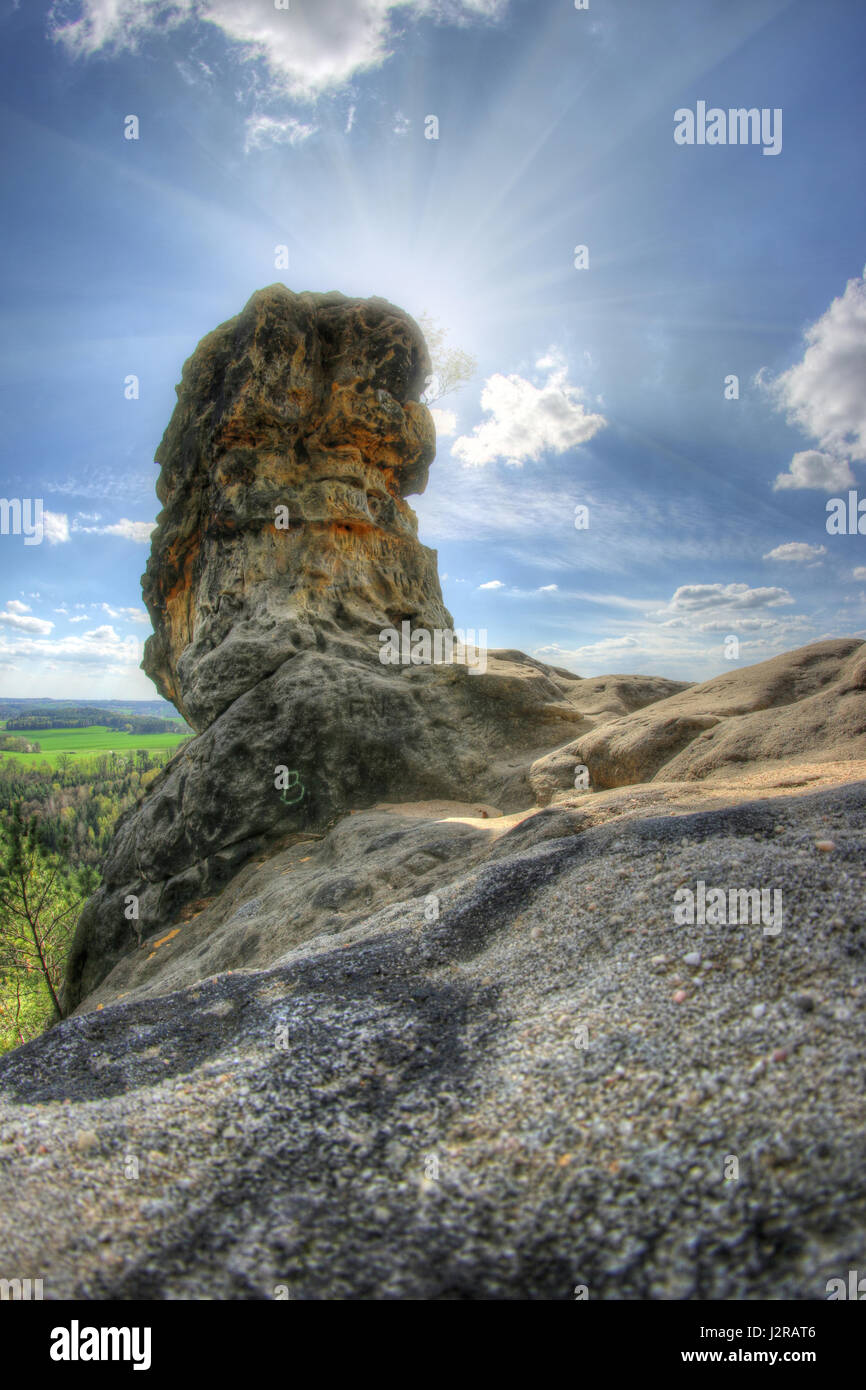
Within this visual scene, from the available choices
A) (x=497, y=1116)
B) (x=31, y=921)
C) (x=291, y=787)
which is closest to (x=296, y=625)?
(x=291, y=787)

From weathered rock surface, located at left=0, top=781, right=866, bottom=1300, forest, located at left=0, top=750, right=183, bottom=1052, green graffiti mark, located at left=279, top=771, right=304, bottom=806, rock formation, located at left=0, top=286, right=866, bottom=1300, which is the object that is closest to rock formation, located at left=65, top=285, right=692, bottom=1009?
green graffiti mark, located at left=279, top=771, right=304, bottom=806

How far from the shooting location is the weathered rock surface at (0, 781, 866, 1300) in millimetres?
2121

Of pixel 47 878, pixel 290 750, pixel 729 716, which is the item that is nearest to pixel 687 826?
pixel 729 716

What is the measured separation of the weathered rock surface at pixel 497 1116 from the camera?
83.5 inches

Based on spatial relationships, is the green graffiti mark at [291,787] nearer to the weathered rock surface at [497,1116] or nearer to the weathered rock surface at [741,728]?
the weathered rock surface at [741,728]

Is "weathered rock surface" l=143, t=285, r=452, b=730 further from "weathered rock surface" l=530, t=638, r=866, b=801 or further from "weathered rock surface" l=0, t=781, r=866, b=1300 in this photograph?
"weathered rock surface" l=0, t=781, r=866, b=1300

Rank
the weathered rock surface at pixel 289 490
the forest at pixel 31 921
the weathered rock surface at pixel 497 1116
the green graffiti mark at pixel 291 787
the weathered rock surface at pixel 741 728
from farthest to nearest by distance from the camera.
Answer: the forest at pixel 31 921 → the weathered rock surface at pixel 289 490 → the green graffiti mark at pixel 291 787 → the weathered rock surface at pixel 741 728 → the weathered rock surface at pixel 497 1116

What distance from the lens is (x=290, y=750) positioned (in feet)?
38.6

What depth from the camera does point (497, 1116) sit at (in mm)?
2736

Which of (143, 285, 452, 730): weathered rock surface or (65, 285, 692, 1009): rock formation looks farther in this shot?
(143, 285, 452, 730): weathered rock surface

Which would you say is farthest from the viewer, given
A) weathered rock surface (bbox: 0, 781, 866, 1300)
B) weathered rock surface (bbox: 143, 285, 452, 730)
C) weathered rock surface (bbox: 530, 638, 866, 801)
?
Answer: weathered rock surface (bbox: 143, 285, 452, 730)

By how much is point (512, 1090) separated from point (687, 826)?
2.87m

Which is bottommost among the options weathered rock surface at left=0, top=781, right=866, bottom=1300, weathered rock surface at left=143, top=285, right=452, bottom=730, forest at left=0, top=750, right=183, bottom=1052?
forest at left=0, top=750, right=183, bottom=1052

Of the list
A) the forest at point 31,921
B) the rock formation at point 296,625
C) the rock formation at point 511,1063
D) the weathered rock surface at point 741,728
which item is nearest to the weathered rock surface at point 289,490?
the rock formation at point 296,625
